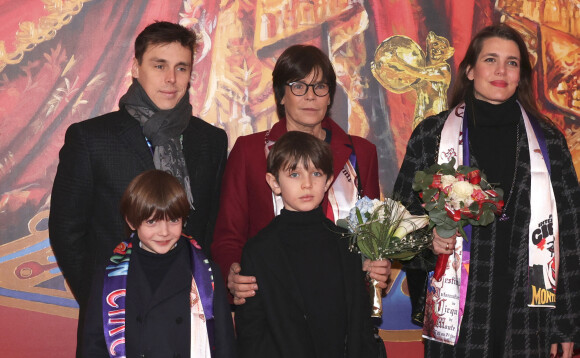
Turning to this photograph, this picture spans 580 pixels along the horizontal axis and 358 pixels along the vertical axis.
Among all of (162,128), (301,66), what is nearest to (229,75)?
(301,66)

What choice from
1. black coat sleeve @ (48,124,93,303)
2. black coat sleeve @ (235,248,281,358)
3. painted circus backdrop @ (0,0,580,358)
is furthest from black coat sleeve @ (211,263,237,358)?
painted circus backdrop @ (0,0,580,358)

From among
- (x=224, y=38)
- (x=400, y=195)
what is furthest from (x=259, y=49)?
(x=400, y=195)

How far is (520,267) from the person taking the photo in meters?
3.23

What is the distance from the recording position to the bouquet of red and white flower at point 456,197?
296cm

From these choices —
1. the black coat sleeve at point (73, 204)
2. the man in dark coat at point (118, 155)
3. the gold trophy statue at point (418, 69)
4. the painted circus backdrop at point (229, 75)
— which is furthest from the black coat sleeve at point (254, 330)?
the gold trophy statue at point (418, 69)

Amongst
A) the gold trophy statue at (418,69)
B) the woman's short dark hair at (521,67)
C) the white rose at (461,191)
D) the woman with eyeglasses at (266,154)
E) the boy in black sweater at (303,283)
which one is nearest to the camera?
the boy in black sweater at (303,283)

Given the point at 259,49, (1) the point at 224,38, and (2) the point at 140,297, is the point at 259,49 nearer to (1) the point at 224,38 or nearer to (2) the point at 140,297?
(1) the point at 224,38

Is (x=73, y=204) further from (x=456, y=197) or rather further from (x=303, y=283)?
(x=456, y=197)

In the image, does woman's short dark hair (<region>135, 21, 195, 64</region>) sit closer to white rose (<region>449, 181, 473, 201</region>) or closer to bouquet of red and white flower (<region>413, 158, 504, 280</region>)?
bouquet of red and white flower (<region>413, 158, 504, 280</region>)

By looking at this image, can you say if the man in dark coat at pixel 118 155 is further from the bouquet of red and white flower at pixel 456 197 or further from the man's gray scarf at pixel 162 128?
the bouquet of red and white flower at pixel 456 197

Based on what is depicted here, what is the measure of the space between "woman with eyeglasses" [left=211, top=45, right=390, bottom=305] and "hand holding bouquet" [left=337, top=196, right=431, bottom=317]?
431mm

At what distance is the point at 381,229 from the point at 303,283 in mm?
419

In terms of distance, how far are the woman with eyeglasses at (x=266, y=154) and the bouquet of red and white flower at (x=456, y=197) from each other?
1.47 feet

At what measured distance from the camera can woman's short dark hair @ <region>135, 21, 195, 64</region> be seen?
323 centimetres
